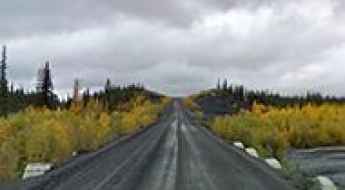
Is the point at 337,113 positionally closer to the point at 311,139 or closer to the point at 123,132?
the point at 311,139

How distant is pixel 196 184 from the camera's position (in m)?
18.8

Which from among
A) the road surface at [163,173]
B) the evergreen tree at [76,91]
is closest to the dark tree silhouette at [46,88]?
the evergreen tree at [76,91]

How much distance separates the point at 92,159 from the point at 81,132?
11.9m

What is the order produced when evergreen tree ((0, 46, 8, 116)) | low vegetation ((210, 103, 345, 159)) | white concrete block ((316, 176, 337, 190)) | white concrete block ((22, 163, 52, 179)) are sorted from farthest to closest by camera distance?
evergreen tree ((0, 46, 8, 116)) < low vegetation ((210, 103, 345, 159)) < white concrete block ((22, 163, 52, 179)) < white concrete block ((316, 176, 337, 190))

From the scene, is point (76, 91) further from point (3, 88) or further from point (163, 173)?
point (163, 173)

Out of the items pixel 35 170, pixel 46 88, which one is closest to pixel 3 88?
pixel 46 88

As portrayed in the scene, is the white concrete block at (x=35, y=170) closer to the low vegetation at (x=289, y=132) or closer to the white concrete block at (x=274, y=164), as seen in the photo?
the white concrete block at (x=274, y=164)

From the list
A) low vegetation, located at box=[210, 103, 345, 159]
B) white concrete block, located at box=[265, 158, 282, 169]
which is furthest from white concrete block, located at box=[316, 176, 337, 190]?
low vegetation, located at box=[210, 103, 345, 159]

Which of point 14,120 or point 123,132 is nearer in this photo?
point 14,120

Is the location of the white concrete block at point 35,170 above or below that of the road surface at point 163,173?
below

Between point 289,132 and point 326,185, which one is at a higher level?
point 289,132

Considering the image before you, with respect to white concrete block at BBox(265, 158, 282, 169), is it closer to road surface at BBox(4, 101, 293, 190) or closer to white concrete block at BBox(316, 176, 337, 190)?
road surface at BBox(4, 101, 293, 190)

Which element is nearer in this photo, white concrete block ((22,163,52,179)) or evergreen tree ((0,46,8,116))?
white concrete block ((22,163,52,179))

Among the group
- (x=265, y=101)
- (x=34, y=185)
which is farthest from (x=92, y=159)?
(x=265, y=101)
